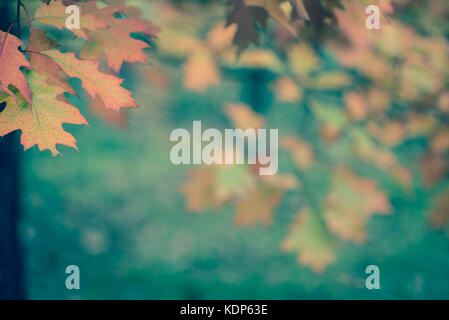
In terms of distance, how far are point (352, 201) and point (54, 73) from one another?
1723 millimetres

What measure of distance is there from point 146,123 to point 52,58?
6818 mm

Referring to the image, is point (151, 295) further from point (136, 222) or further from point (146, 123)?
point (146, 123)

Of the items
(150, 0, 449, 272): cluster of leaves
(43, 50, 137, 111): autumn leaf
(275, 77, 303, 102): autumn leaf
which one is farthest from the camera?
(275, 77, 303, 102): autumn leaf

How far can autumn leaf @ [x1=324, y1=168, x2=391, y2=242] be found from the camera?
2129 millimetres

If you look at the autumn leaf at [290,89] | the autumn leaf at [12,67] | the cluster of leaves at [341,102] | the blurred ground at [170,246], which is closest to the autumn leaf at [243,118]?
the cluster of leaves at [341,102]

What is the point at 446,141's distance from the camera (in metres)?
2.10

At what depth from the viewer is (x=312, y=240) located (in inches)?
83.4

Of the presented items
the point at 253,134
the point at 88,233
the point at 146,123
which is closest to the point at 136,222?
the point at 88,233

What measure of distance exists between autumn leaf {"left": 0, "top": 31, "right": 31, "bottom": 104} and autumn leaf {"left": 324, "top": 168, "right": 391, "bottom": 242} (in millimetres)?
1712

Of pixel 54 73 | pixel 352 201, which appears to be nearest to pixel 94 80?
pixel 54 73

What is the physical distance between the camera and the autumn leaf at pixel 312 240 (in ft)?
6.82

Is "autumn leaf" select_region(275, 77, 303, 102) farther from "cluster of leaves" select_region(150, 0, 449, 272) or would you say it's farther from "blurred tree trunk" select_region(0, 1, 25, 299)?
"blurred tree trunk" select_region(0, 1, 25, 299)

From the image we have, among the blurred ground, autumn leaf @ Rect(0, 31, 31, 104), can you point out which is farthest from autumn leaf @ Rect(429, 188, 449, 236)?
autumn leaf @ Rect(0, 31, 31, 104)
